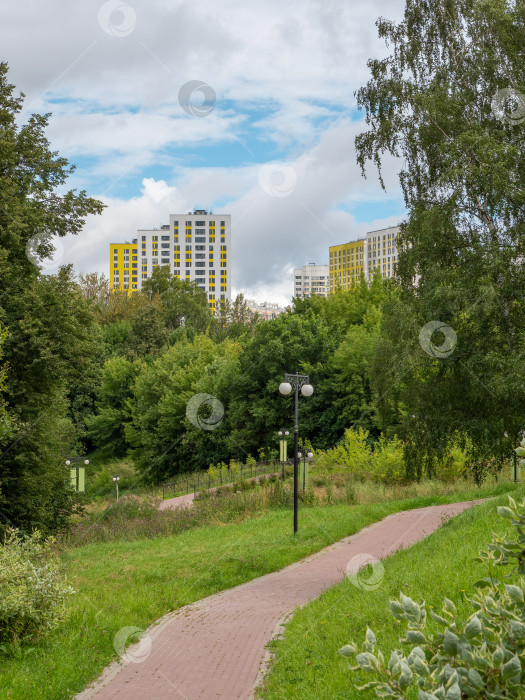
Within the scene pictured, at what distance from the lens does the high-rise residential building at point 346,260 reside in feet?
591

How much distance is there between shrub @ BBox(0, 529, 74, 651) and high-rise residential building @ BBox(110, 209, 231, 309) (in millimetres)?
153083

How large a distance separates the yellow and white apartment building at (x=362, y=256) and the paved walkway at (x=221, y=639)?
151 metres

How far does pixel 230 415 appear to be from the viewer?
43469mm

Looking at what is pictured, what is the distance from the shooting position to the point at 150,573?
12.6 metres

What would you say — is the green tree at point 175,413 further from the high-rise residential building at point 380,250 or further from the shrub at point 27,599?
the high-rise residential building at point 380,250

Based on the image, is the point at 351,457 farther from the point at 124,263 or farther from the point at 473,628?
the point at 124,263

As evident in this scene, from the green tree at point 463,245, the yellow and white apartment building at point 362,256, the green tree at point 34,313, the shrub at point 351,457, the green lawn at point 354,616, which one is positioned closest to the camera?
the green lawn at point 354,616

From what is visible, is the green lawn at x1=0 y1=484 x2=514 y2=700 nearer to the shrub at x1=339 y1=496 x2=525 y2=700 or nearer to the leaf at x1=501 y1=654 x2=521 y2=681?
the shrub at x1=339 y1=496 x2=525 y2=700

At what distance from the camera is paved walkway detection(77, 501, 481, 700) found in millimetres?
7105

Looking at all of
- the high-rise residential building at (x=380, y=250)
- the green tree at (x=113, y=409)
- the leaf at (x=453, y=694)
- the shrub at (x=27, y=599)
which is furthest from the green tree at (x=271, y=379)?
the high-rise residential building at (x=380, y=250)

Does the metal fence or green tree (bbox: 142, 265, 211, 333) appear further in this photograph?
green tree (bbox: 142, 265, 211, 333)

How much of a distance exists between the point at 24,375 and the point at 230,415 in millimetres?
25749

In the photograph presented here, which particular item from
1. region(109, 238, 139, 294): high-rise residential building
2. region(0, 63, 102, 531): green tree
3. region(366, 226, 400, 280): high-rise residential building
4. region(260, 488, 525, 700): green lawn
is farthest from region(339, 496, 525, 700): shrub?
region(109, 238, 139, 294): high-rise residential building

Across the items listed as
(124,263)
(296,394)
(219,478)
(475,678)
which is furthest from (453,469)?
(124,263)
